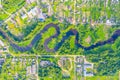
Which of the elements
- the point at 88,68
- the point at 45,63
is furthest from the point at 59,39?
the point at 88,68

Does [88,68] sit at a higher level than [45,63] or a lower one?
lower

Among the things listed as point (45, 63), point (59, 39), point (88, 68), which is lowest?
point (88, 68)

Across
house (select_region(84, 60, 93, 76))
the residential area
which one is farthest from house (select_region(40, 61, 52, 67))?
house (select_region(84, 60, 93, 76))

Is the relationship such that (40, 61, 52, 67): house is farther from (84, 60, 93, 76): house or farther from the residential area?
(84, 60, 93, 76): house

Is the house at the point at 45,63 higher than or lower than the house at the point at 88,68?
higher

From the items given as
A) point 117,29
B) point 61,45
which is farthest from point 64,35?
point 117,29

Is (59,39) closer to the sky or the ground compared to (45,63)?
closer to the sky

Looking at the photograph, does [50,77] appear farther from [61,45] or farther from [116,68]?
[116,68]

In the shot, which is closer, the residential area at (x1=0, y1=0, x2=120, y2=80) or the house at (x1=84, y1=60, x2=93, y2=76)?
the residential area at (x1=0, y1=0, x2=120, y2=80)

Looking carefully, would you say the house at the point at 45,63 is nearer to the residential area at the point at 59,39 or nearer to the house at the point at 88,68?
the residential area at the point at 59,39

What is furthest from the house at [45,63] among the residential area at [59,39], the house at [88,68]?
the house at [88,68]

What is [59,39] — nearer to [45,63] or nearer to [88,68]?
[45,63]

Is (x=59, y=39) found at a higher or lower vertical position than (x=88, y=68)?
higher
